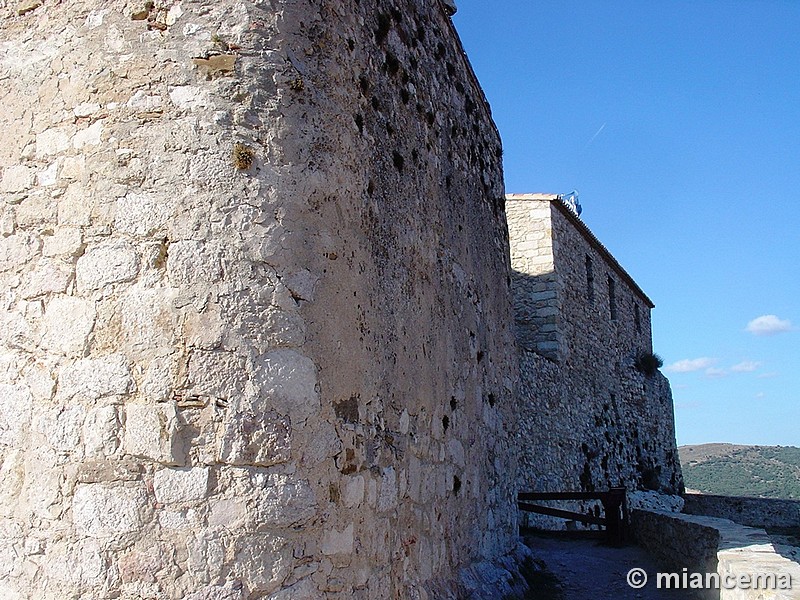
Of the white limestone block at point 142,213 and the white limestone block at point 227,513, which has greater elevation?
the white limestone block at point 142,213

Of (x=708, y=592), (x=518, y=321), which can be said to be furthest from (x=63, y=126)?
(x=518, y=321)

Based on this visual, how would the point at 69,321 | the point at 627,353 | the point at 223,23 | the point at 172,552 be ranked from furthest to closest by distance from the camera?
the point at 627,353 < the point at 223,23 < the point at 69,321 < the point at 172,552

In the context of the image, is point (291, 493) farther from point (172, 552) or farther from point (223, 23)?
point (223, 23)

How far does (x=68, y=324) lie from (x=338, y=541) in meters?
1.63

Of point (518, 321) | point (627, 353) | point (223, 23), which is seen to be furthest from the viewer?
point (627, 353)

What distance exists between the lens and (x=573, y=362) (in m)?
15.3

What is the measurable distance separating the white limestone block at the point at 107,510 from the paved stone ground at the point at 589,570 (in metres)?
4.34

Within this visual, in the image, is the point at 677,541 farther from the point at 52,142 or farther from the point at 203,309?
the point at 52,142

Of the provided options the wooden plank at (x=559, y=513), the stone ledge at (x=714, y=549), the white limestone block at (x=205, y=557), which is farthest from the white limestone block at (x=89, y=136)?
the wooden plank at (x=559, y=513)

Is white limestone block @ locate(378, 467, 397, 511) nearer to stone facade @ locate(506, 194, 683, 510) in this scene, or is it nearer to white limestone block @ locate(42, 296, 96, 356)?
white limestone block @ locate(42, 296, 96, 356)

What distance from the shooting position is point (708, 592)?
6.33 metres

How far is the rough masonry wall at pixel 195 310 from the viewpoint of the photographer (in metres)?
3.29

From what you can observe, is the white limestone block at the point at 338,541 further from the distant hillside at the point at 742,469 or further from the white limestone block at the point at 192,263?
the distant hillside at the point at 742,469

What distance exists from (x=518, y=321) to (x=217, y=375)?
12.2 meters
